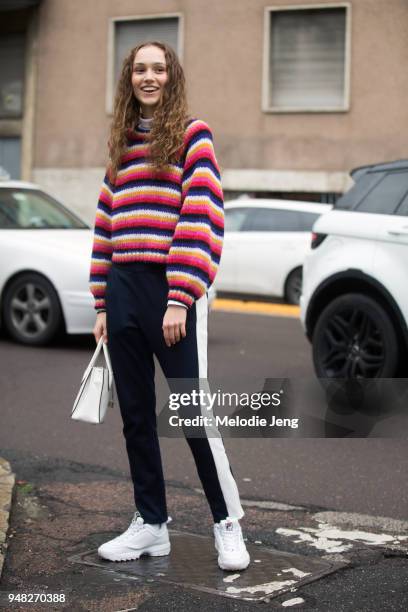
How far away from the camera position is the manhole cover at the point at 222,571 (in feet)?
13.7

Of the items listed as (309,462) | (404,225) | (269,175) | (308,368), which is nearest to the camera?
(309,462)

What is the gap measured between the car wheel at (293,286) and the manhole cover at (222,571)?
10958 millimetres

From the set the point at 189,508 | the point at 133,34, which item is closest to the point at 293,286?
the point at 189,508

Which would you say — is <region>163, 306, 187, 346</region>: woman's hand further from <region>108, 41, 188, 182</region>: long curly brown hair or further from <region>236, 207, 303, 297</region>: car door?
<region>236, 207, 303, 297</region>: car door

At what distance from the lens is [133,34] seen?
2480 cm

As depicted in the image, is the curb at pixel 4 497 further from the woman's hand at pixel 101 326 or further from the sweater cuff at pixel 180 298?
the sweater cuff at pixel 180 298

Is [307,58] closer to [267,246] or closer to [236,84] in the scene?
[236,84]

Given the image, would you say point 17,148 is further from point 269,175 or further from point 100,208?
point 100,208

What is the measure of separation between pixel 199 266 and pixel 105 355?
569mm

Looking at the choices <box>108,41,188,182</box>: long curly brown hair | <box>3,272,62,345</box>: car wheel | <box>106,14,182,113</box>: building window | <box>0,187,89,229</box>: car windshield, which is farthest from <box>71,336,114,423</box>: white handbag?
<box>106,14,182,113</box>: building window

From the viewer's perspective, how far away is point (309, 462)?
655 cm

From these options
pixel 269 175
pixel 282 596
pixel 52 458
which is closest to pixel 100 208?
pixel 282 596

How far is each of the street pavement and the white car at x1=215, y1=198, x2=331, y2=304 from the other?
24.0 feet

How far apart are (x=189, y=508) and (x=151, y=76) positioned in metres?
2.06
